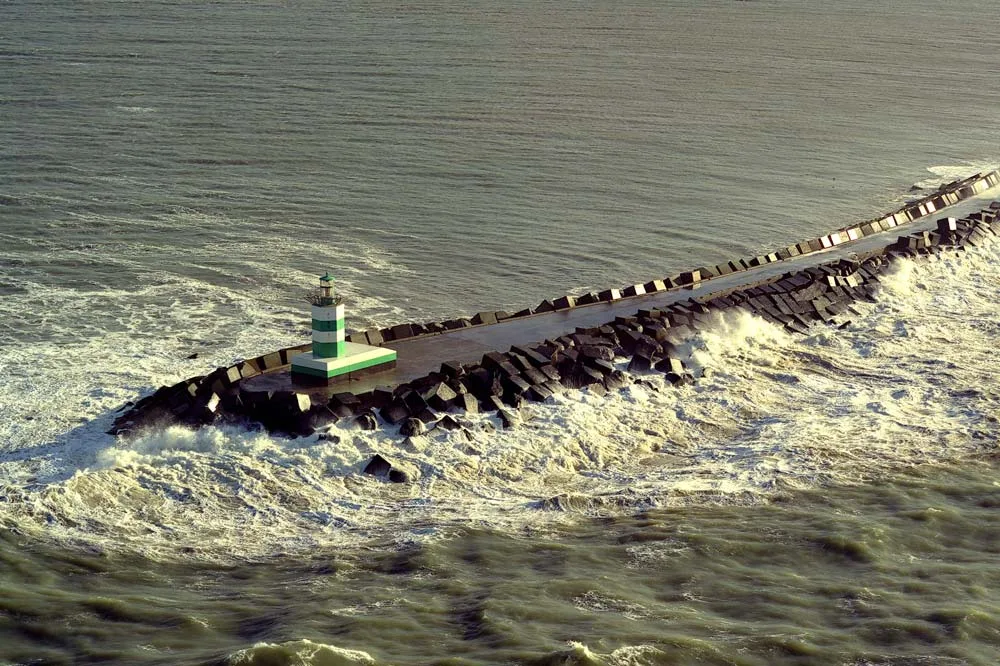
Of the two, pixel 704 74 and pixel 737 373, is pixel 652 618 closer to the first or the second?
pixel 737 373

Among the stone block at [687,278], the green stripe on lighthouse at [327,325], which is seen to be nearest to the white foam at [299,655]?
the green stripe on lighthouse at [327,325]

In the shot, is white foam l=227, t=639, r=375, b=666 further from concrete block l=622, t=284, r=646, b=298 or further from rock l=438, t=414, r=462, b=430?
concrete block l=622, t=284, r=646, b=298

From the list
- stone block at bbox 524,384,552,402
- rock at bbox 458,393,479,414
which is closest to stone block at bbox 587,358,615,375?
stone block at bbox 524,384,552,402

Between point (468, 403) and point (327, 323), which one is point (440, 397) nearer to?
point (468, 403)

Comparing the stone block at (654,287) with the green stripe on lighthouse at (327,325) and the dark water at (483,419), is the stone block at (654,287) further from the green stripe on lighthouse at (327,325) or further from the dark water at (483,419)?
the green stripe on lighthouse at (327,325)

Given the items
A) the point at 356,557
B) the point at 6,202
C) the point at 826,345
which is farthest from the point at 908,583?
the point at 6,202
